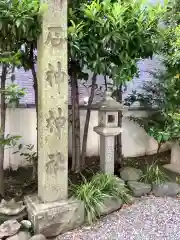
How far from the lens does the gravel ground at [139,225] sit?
2916mm

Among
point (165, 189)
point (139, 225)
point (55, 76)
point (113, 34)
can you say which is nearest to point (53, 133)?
point (55, 76)

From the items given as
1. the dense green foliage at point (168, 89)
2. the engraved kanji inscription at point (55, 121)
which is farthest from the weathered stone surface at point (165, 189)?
the engraved kanji inscription at point (55, 121)

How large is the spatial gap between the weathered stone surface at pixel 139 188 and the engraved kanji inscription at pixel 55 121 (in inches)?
61.5

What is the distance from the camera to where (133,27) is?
339cm

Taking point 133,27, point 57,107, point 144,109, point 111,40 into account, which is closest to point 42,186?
point 57,107

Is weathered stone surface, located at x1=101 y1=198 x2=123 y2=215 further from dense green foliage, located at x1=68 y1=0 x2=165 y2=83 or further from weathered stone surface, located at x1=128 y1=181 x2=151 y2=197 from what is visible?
dense green foliage, located at x1=68 y1=0 x2=165 y2=83

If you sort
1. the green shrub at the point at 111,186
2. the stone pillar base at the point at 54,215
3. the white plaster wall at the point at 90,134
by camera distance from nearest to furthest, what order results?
the stone pillar base at the point at 54,215, the green shrub at the point at 111,186, the white plaster wall at the point at 90,134

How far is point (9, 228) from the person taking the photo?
8.99ft

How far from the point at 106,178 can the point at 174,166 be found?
6.80 ft

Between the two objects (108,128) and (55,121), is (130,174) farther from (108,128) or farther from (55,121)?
(55,121)

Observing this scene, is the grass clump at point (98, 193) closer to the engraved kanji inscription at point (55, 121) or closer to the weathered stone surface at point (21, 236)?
the weathered stone surface at point (21, 236)

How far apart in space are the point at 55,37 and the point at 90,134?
2663mm

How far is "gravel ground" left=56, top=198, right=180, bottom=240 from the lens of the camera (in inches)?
115

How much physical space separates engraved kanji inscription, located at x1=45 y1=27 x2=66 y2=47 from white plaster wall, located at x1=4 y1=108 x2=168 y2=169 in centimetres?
177
